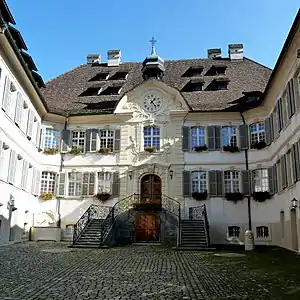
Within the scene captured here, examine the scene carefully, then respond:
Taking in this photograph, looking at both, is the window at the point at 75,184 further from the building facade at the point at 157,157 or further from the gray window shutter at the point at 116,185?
the gray window shutter at the point at 116,185

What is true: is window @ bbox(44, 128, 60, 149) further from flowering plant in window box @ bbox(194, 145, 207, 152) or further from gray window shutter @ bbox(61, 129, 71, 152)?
flowering plant in window box @ bbox(194, 145, 207, 152)

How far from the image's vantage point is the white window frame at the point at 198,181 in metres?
24.2

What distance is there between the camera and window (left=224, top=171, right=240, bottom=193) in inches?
944

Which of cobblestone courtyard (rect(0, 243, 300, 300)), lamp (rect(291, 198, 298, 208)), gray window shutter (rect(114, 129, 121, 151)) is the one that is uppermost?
gray window shutter (rect(114, 129, 121, 151))

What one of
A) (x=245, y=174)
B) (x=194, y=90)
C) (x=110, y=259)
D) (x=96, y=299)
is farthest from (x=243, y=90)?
(x=96, y=299)

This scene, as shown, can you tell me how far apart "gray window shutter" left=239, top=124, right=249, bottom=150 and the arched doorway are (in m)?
6.87

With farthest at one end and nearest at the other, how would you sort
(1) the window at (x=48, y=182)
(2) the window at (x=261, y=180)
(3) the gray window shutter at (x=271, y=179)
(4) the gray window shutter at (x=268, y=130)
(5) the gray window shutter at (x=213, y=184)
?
(1) the window at (x=48, y=182)
(5) the gray window shutter at (x=213, y=184)
(2) the window at (x=261, y=180)
(4) the gray window shutter at (x=268, y=130)
(3) the gray window shutter at (x=271, y=179)

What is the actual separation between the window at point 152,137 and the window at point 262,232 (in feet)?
25.6

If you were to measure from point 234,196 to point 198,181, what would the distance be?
7.78 ft

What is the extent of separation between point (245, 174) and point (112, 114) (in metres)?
9.17

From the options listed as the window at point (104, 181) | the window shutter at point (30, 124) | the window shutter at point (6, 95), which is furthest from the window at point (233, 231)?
the window shutter at point (6, 95)

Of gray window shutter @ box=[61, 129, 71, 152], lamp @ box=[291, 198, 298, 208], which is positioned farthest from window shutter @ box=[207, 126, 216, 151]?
gray window shutter @ box=[61, 129, 71, 152]

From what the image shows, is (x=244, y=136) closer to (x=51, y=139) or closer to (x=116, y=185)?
(x=116, y=185)

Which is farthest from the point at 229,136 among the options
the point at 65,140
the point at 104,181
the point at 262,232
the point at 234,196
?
the point at 65,140
